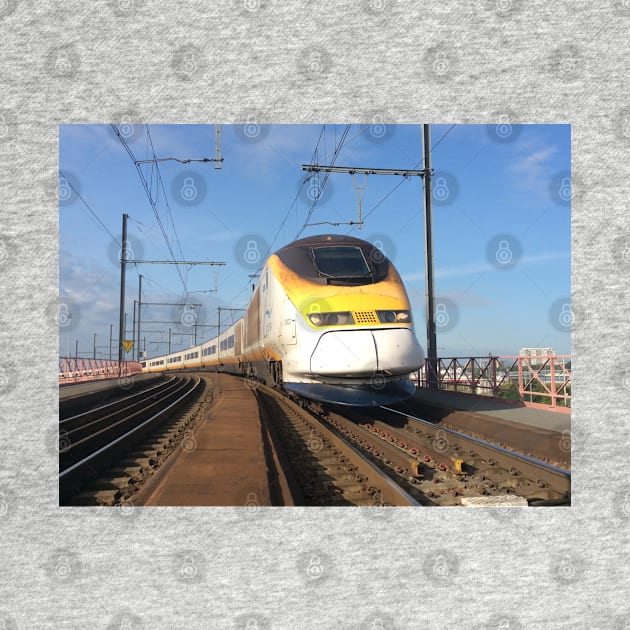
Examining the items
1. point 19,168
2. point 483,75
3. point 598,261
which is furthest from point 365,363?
point 19,168

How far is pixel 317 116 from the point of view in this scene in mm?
3795

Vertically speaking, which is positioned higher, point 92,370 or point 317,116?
point 317,116

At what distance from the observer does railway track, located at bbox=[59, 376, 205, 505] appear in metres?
4.21

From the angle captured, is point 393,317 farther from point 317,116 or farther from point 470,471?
point 317,116

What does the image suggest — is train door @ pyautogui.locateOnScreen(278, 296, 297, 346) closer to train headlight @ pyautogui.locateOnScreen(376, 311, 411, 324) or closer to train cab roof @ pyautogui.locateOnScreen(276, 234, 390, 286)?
train cab roof @ pyautogui.locateOnScreen(276, 234, 390, 286)

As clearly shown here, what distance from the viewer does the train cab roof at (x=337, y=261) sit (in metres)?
6.83

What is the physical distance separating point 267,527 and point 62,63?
354 centimetres

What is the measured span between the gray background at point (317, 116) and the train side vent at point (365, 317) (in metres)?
2.77

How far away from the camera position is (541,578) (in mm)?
3184

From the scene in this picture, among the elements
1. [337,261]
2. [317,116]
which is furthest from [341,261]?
[317,116]

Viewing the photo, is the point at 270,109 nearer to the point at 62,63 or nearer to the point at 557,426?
the point at 62,63

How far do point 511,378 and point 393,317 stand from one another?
3203 millimetres

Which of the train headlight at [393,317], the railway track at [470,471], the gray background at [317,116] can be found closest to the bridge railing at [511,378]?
the train headlight at [393,317]

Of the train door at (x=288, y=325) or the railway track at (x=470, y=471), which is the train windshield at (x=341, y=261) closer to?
the train door at (x=288, y=325)
